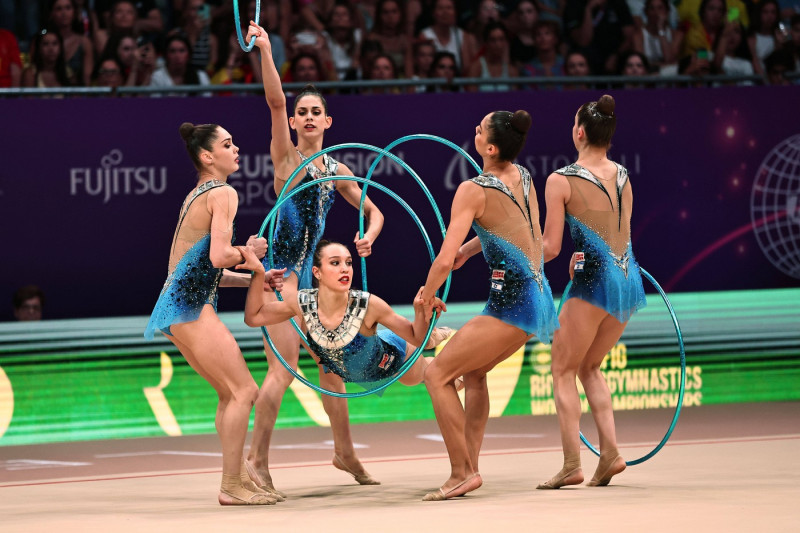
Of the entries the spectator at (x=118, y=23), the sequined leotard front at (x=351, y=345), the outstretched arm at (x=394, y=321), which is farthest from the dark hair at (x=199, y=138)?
the spectator at (x=118, y=23)

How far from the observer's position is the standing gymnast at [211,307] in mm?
5883

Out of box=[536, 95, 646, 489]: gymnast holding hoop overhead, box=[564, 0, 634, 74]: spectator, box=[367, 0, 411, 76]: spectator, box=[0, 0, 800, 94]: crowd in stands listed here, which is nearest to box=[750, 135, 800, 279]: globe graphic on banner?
box=[0, 0, 800, 94]: crowd in stands

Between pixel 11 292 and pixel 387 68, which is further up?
pixel 387 68

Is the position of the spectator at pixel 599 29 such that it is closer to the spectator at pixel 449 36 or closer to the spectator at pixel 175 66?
the spectator at pixel 449 36

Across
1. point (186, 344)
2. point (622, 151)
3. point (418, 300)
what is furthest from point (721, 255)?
point (186, 344)

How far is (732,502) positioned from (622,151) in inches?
169

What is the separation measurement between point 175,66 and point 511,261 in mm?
4242

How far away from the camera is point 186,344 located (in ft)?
19.6

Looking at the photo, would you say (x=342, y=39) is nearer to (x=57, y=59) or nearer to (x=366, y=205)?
(x=57, y=59)

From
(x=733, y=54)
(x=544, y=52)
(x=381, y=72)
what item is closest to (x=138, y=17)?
(x=381, y=72)

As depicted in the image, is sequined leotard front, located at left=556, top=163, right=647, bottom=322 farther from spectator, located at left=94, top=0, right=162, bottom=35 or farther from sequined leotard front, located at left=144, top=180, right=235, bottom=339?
spectator, located at left=94, top=0, right=162, bottom=35

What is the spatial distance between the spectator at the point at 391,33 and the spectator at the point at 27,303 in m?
3.24

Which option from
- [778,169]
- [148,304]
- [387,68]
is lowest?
[148,304]

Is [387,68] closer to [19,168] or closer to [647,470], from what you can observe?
[19,168]
